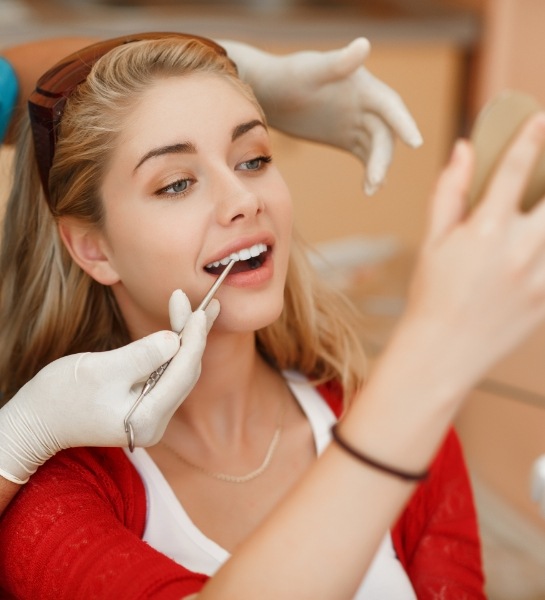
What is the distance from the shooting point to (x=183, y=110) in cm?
108

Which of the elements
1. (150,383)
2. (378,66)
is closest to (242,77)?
(150,383)

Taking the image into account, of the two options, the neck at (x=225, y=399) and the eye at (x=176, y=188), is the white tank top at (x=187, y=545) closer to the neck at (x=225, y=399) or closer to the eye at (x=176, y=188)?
the neck at (x=225, y=399)

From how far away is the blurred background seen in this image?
99.9 inches

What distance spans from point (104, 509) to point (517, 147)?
603mm

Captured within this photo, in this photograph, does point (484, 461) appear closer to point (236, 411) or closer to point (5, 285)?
point (236, 411)

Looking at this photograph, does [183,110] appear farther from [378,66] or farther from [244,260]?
[378,66]

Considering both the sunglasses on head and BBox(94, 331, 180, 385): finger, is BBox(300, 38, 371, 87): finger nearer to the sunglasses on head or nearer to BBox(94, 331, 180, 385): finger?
the sunglasses on head

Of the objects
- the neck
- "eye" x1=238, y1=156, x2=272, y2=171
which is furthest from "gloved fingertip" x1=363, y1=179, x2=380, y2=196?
the neck

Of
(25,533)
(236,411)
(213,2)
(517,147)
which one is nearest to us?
(517,147)

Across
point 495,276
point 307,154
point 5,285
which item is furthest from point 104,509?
point 307,154

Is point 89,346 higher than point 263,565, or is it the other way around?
point 263,565

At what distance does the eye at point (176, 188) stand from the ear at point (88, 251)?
0.46ft

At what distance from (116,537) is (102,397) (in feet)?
0.48

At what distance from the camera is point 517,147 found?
69 centimetres
